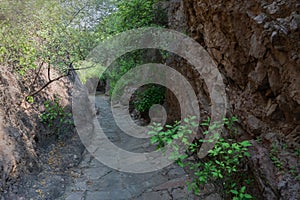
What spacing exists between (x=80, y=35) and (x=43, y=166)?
2.54 m

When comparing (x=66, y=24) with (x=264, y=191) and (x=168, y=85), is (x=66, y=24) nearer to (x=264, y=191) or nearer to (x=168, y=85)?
(x=168, y=85)

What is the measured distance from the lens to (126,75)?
7566mm

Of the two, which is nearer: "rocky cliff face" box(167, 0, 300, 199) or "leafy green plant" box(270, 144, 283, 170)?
"rocky cliff face" box(167, 0, 300, 199)

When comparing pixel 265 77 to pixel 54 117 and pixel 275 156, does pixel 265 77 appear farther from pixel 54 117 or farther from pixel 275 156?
pixel 54 117

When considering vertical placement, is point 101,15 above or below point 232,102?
above

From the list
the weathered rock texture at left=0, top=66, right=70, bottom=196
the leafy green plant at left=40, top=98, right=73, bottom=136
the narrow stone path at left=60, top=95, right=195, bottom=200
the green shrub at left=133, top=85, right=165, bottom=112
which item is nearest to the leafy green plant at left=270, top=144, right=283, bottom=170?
the narrow stone path at left=60, top=95, right=195, bottom=200

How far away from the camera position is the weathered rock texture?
2.97m

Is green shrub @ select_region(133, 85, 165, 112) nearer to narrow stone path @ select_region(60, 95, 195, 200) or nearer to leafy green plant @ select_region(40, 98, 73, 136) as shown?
leafy green plant @ select_region(40, 98, 73, 136)

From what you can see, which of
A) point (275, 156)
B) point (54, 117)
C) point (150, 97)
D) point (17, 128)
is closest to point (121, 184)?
point (17, 128)

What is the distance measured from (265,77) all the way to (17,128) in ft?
11.0

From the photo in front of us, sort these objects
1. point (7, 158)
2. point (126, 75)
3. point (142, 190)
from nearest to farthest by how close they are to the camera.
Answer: point (7, 158), point (142, 190), point (126, 75)

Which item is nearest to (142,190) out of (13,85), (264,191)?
(264,191)

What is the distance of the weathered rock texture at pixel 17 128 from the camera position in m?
2.97

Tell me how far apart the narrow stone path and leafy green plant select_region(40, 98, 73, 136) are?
885mm
